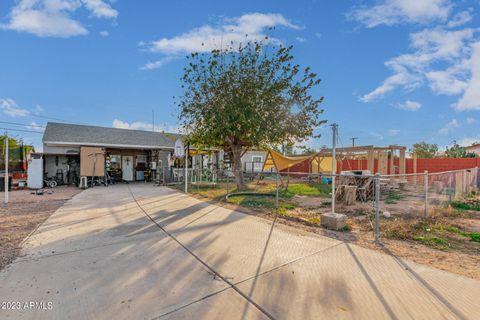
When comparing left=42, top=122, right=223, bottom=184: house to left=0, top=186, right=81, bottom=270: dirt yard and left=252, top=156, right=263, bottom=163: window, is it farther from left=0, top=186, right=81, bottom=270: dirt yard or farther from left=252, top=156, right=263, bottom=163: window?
left=252, top=156, right=263, bottom=163: window

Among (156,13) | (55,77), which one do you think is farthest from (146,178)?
(156,13)

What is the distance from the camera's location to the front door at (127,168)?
62.6 ft

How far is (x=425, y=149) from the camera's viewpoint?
35.4 meters

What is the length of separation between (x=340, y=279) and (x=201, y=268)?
1836mm

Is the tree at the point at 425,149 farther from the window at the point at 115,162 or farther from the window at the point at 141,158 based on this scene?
the window at the point at 115,162

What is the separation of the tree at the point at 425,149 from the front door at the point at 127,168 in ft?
123

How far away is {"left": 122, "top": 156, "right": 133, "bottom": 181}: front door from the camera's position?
19.1 meters

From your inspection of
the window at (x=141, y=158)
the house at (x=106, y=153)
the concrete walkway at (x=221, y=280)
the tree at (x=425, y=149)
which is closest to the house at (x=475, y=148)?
the tree at (x=425, y=149)

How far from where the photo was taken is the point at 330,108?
12188mm

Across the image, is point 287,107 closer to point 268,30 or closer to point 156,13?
point 268,30

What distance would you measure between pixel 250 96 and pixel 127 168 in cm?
1393

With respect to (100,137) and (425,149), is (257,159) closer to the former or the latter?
(100,137)

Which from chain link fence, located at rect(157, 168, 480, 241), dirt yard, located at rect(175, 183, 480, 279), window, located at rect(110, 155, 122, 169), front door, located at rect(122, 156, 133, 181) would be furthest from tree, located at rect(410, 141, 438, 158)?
window, located at rect(110, 155, 122, 169)

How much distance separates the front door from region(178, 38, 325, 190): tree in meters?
10.6
